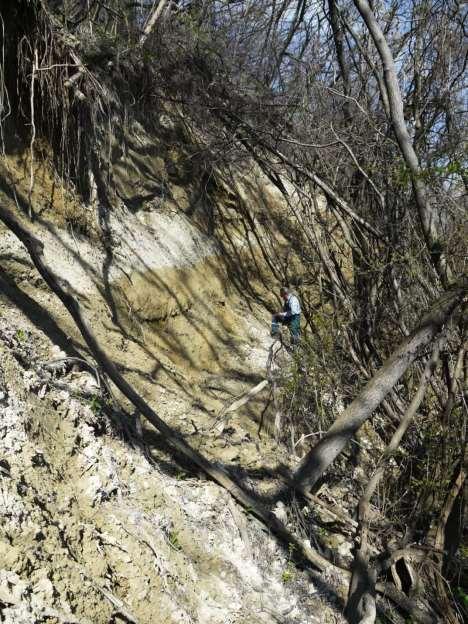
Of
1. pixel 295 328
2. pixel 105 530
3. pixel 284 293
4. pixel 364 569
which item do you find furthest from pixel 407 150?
pixel 105 530

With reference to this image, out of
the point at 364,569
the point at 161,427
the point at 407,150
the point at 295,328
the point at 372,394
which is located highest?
the point at 407,150

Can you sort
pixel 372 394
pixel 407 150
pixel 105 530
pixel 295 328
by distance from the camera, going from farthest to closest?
pixel 295 328, pixel 407 150, pixel 372 394, pixel 105 530

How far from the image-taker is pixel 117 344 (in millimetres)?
5461

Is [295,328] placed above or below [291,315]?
below

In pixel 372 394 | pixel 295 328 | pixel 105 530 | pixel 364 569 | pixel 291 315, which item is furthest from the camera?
pixel 291 315

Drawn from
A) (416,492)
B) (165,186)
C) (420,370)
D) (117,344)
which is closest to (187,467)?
(117,344)

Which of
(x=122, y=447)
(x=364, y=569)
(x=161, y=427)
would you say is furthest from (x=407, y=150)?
(x=122, y=447)

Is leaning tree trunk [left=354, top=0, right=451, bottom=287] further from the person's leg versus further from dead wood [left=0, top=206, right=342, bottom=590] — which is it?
dead wood [left=0, top=206, right=342, bottom=590]

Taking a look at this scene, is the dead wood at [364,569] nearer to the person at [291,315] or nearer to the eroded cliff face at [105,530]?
the eroded cliff face at [105,530]

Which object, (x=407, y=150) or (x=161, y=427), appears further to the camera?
(x=407, y=150)

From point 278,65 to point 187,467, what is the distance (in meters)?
6.73

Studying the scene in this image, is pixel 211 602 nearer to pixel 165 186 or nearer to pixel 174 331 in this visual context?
pixel 174 331

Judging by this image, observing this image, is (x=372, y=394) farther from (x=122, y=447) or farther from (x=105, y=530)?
(x=105, y=530)

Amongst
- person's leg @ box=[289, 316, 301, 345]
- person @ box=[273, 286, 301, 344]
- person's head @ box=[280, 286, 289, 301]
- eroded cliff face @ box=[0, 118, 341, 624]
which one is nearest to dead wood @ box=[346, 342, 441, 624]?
eroded cliff face @ box=[0, 118, 341, 624]
